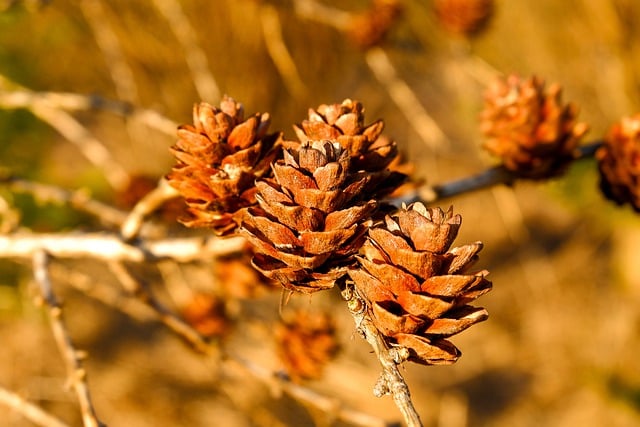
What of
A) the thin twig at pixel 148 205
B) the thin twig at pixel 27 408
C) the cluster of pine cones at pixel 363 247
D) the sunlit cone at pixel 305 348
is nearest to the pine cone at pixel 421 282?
the cluster of pine cones at pixel 363 247

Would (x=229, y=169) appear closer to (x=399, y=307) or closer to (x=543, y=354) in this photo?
(x=399, y=307)

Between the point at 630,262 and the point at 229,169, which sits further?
the point at 630,262

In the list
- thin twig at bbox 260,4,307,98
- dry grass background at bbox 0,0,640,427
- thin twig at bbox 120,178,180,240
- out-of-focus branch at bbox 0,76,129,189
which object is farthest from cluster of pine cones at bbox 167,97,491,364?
dry grass background at bbox 0,0,640,427

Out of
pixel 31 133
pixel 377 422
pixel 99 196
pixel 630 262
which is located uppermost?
pixel 630 262

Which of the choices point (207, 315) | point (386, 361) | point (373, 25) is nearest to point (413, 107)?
point (373, 25)

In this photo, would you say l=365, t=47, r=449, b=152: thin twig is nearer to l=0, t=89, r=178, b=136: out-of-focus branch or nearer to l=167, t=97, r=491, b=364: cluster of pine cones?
l=0, t=89, r=178, b=136: out-of-focus branch

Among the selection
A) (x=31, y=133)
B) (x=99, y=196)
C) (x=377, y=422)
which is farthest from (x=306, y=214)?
(x=31, y=133)

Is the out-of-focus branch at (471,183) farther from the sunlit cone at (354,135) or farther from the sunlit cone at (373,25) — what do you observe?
the sunlit cone at (373,25)
